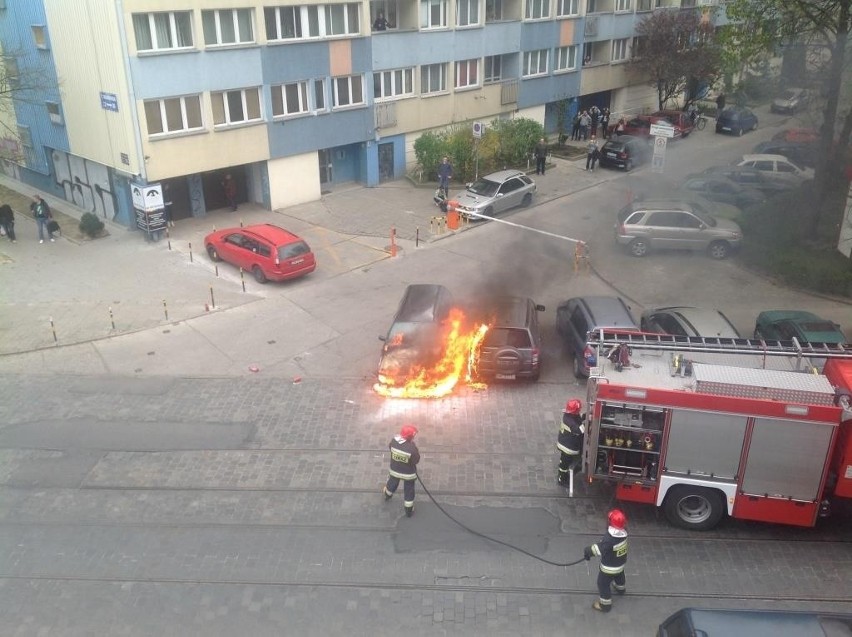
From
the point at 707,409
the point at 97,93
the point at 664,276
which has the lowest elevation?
the point at 664,276

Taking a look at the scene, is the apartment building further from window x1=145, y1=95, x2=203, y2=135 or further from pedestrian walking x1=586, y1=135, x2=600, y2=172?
pedestrian walking x1=586, y1=135, x2=600, y2=172

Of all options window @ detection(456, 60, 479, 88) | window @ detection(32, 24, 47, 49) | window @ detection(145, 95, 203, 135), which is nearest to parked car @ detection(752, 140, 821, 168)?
window @ detection(456, 60, 479, 88)

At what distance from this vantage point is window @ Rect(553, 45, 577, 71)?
34.7m

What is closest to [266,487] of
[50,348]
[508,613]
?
[508,613]

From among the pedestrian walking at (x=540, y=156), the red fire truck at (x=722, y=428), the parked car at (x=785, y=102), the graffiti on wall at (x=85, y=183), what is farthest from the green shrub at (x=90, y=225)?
the parked car at (x=785, y=102)

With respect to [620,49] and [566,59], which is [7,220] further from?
[620,49]

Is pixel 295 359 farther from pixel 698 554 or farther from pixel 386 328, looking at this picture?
pixel 698 554

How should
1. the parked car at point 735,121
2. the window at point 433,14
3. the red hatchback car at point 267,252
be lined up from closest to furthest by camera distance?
the red hatchback car at point 267,252 < the window at point 433,14 < the parked car at point 735,121

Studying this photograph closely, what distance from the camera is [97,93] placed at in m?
22.2

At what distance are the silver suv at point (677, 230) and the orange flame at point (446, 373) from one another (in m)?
8.53

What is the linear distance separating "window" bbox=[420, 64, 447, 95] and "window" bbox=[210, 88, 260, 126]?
7.39m

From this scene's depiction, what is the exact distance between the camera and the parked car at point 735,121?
Result: 122ft

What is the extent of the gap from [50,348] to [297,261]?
238 inches

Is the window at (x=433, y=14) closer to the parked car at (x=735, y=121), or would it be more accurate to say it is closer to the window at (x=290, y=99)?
the window at (x=290, y=99)
